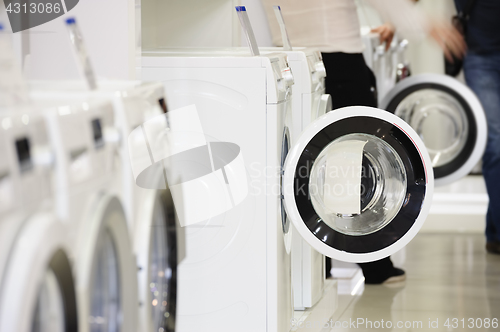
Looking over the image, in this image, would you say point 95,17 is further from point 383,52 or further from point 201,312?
point 383,52

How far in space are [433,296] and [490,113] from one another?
100 cm

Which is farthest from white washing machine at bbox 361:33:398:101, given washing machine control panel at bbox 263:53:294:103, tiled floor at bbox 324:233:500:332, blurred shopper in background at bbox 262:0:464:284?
washing machine control panel at bbox 263:53:294:103

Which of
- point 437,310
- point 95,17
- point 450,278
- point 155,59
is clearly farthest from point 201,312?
point 450,278

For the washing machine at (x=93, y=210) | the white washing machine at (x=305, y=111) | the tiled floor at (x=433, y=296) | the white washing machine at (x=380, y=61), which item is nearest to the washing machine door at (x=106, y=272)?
the washing machine at (x=93, y=210)

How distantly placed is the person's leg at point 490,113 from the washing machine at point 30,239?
237cm

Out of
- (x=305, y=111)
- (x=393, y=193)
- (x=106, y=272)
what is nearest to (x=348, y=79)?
(x=305, y=111)

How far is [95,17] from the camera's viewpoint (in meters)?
1.29

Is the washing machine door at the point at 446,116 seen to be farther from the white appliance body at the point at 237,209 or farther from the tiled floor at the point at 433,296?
the white appliance body at the point at 237,209

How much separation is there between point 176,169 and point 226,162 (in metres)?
0.12

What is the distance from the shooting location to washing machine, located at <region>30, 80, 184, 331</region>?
84 cm

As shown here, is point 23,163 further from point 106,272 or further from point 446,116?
point 446,116

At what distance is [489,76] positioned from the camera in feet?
8.95

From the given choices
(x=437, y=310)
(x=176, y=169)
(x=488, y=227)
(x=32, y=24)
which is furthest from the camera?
(x=488, y=227)

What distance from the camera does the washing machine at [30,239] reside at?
59 centimetres
